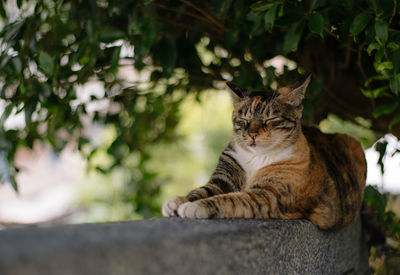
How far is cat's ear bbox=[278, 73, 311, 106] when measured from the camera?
2.08 m

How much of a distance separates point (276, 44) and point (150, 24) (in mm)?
1048

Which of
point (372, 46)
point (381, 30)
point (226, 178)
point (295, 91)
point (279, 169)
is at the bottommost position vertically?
point (226, 178)

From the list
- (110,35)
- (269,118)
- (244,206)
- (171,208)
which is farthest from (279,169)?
(110,35)

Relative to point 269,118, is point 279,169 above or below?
below

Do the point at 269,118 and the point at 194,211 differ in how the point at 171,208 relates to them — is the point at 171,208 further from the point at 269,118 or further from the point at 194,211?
the point at 269,118

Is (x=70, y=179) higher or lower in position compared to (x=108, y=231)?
lower

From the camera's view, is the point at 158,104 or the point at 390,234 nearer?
the point at 390,234

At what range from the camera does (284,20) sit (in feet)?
6.30

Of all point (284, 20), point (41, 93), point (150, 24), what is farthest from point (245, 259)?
point (41, 93)

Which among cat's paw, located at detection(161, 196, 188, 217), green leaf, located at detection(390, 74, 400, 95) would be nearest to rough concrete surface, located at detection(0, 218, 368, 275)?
cat's paw, located at detection(161, 196, 188, 217)

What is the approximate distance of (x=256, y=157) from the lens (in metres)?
2.08

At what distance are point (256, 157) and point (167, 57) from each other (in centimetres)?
79

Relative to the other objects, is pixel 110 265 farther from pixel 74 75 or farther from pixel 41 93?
pixel 74 75

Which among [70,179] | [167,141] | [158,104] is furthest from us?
[70,179]
